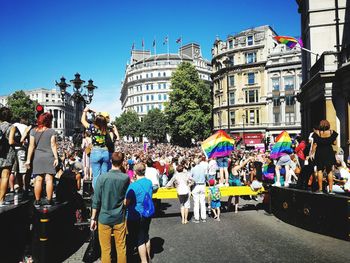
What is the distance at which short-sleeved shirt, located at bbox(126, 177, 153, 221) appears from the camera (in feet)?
18.6

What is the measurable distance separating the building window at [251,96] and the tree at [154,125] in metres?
30.7

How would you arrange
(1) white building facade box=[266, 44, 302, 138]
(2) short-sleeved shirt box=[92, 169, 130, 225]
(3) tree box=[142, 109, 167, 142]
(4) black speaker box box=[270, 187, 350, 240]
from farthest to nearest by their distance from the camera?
(3) tree box=[142, 109, 167, 142] → (1) white building facade box=[266, 44, 302, 138] → (4) black speaker box box=[270, 187, 350, 240] → (2) short-sleeved shirt box=[92, 169, 130, 225]

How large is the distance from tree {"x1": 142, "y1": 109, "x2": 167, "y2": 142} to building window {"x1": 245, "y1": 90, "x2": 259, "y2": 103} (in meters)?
30.7

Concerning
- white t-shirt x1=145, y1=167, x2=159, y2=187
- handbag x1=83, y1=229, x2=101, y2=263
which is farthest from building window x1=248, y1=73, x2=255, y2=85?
handbag x1=83, y1=229, x2=101, y2=263

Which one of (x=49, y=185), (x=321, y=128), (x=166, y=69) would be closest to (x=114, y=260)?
(x=49, y=185)

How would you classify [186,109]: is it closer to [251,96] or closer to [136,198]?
[251,96]

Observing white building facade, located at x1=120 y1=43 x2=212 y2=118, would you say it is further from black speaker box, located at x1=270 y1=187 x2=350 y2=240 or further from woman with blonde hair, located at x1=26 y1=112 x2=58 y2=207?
woman with blonde hair, located at x1=26 y1=112 x2=58 y2=207

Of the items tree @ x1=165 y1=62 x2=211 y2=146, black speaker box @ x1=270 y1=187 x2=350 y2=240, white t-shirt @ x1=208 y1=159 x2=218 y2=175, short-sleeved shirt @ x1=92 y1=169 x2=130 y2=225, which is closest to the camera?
short-sleeved shirt @ x1=92 y1=169 x2=130 y2=225

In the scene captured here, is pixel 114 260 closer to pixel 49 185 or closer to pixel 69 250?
pixel 69 250

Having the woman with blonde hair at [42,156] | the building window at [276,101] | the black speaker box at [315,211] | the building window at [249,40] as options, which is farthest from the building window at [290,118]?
the woman with blonde hair at [42,156]

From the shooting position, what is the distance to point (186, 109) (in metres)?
53.4

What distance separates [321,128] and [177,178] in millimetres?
4572

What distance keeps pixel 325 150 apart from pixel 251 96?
4790 cm

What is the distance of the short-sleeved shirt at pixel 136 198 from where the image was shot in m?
5.67
